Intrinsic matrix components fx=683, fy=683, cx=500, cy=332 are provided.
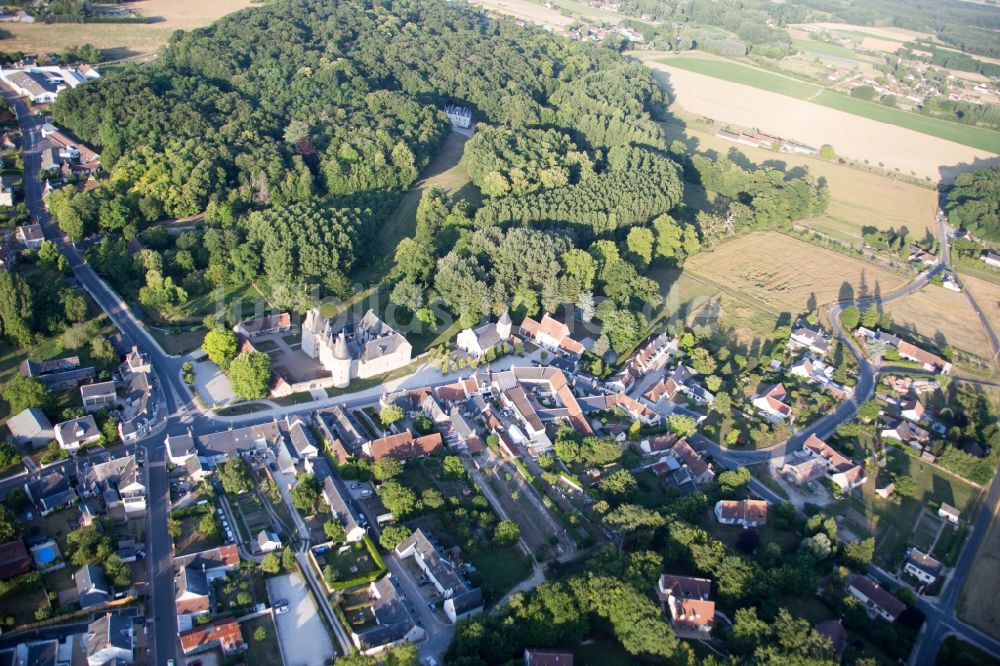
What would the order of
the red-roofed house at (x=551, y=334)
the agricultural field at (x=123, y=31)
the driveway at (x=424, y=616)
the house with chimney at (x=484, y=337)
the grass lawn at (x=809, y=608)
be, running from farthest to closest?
the agricultural field at (x=123, y=31), the red-roofed house at (x=551, y=334), the house with chimney at (x=484, y=337), the grass lawn at (x=809, y=608), the driveway at (x=424, y=616)

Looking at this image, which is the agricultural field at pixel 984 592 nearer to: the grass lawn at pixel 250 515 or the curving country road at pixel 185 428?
the curving country road at pixel 185 428

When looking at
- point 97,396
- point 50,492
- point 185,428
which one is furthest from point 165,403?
point 50,492

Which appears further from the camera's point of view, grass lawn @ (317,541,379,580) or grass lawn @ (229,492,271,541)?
grass lawn @ (229,492,271,541)

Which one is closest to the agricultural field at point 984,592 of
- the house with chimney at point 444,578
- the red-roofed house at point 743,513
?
the red-roofed house at point 743,513

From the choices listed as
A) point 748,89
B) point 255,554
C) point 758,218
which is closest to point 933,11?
point 748,89

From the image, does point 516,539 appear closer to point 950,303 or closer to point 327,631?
point 327,631

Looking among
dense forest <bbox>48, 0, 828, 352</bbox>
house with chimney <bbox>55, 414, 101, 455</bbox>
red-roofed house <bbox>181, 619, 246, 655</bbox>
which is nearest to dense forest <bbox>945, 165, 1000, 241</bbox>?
dense forest <bbox>48, 0, 828, 352</bbox>

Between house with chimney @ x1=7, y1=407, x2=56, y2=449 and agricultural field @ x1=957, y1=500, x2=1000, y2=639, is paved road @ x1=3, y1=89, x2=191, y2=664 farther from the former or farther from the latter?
agricultural field @ x1=957, y1=500, x2=1000, y2=639

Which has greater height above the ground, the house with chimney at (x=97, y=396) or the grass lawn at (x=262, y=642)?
the house with chimney at (x=97, y=396)
